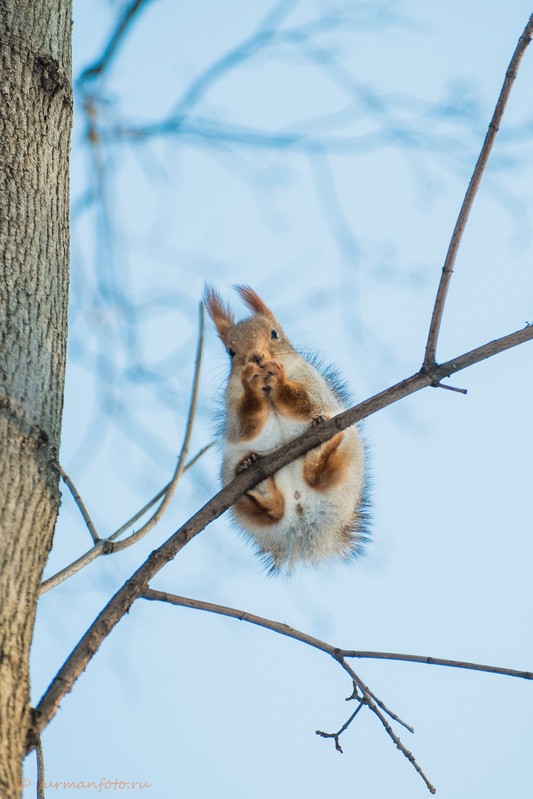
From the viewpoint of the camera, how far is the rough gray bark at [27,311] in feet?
4.52

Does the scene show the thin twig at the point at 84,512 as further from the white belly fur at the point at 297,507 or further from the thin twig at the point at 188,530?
the white belly fur at the point at 297,507

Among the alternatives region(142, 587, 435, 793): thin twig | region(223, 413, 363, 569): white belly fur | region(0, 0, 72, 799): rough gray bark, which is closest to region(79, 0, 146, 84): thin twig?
region(0, 0, 72, 799): rough gray bark

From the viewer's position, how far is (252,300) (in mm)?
3119

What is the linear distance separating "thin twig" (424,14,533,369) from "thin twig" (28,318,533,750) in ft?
0.32

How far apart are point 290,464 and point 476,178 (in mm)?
1195

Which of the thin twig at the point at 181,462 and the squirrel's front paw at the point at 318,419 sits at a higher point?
the squirrel's front paw at the point at 318,419

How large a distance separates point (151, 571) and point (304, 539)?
3.72ft

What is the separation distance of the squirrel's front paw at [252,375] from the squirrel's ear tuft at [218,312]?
14.6 inches

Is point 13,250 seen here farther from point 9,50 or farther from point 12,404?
point 9,50

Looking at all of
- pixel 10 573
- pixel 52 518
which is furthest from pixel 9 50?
pixel 10 573

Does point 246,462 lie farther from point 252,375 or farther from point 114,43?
point 114,43

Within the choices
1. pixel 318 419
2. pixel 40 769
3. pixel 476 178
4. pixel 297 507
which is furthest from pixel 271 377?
pixel 40 769

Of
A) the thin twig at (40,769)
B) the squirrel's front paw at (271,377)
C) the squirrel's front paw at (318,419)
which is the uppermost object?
the squirrel's front paw at (271,377)

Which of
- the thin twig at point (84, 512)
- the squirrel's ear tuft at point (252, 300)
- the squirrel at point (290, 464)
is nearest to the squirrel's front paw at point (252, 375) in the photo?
the squirrel at point (290, 464)
